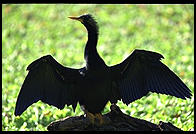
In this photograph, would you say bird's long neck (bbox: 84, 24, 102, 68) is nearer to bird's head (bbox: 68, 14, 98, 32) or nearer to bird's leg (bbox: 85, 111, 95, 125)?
→ bird's head (bbox: 68, 14, 98, 32)

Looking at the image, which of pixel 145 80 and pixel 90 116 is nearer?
pixel 90 116

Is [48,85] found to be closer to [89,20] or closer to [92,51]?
[92,51]

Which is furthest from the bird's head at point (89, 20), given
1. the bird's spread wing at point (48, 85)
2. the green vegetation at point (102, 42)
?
the green vegetation at point (102, 42)

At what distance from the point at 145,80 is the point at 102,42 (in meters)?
4.98

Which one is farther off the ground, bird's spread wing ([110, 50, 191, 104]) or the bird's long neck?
the bird's long neck

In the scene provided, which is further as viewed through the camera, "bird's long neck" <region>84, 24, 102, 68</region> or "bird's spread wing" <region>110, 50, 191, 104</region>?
"bird's spread wing" <region>110, 50, 191, 104</region>

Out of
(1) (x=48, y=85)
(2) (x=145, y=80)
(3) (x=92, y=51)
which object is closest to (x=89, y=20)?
(3) (x=92, y=51)

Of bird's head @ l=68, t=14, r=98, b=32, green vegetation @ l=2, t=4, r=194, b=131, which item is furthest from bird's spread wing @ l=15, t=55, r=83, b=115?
green vegetation @ l=2, t=4, r=194, b=131

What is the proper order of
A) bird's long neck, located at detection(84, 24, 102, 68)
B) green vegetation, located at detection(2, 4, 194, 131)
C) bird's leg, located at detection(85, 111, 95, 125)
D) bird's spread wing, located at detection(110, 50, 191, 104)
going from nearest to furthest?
bird's long neck, located at detection(84, 24, 102, 68) < bird's leg, located at detection(85, 111, 95, 125) < bird's spread wing, located at detection(110, 50, 191, 104) < green vegetation, located at detection(2, 4, 194, 131)

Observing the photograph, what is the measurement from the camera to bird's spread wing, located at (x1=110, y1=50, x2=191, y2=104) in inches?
202

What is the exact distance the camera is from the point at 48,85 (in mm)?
5113

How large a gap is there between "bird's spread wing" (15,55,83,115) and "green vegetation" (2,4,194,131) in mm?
1360

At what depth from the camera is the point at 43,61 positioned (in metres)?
4.91

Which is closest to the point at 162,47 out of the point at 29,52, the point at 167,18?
the point at 167,18
